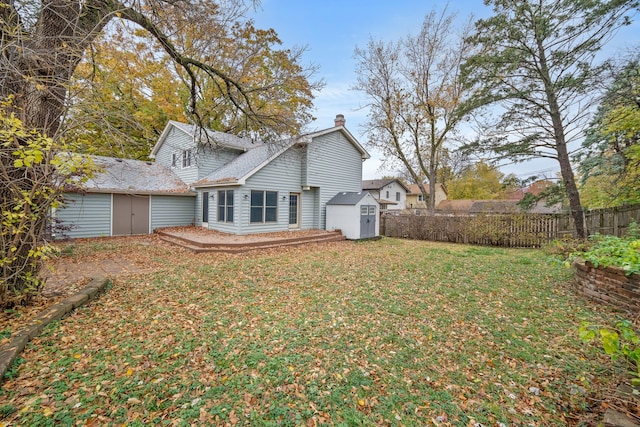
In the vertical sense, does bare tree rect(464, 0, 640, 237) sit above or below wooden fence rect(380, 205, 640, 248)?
above

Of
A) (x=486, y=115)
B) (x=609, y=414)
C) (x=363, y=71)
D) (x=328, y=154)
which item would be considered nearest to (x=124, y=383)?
(x=609, y=414)

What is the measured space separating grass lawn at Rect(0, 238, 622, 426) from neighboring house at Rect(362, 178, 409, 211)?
2724 cm

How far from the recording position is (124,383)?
259 cm

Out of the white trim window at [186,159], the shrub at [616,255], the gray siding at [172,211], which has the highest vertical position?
the white trim window at [186,159]

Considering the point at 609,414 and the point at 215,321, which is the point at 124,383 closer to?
the point at 215,321

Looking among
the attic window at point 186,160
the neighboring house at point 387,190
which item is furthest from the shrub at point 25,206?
the neighboring house at point 387,190

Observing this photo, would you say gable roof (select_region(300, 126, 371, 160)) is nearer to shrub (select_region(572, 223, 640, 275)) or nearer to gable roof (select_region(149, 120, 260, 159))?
gable roof (select_region(149, 120, 260, 159))

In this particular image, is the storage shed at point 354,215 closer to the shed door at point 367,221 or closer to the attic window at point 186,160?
the shed door at point 367,221

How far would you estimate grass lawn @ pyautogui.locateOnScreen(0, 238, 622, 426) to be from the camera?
2.33 meters

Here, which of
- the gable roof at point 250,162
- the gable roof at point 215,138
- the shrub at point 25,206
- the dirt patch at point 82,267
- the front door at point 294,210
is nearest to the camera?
the shrub at point 25,206

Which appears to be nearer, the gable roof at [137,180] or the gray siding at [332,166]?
the gable roof at [137,180]

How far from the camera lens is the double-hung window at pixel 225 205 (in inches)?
468

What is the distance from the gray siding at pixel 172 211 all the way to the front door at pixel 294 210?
217 inches

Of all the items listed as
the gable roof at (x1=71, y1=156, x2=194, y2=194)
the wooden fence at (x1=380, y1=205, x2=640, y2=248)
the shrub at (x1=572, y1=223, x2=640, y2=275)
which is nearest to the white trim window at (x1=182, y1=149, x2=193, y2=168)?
the gable roof at (x1=71, y1=156, x2=194, y2=194)
